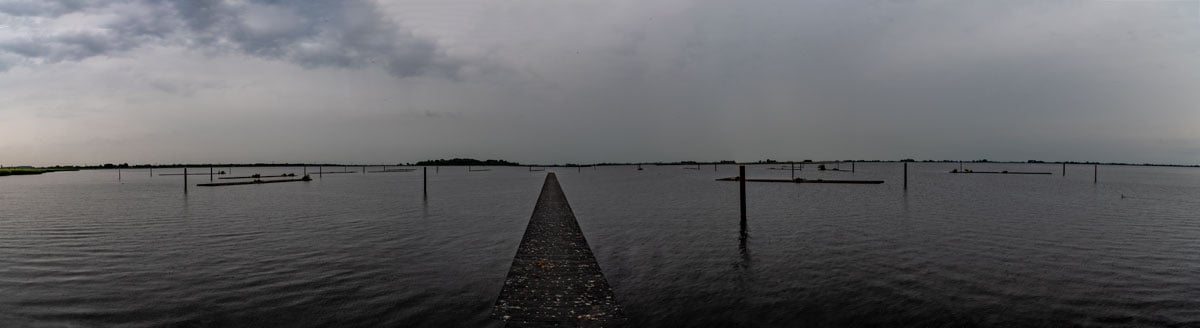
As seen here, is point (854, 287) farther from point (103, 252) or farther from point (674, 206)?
point (674, 206)

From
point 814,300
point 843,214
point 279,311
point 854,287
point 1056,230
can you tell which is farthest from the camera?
point 843,214

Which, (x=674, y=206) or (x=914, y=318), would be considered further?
(x=674, y=206)

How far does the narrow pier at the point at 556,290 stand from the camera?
28.2ft

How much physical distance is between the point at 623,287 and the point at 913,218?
68.5ft

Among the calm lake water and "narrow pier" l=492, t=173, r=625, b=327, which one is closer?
"narrow pier" l=492, t=173, r=625, b=327

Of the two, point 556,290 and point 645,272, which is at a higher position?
point 556,290

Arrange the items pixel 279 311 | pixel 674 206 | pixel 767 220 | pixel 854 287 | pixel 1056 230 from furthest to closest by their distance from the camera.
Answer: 1. pixel 674 206
2. pixel 767 220
3. pixel 1056 230
4. pixel 854 287
5. pixel 279 311

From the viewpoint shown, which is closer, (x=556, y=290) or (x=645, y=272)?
(x=556, y=290)

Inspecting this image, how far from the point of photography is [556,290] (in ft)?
33.8

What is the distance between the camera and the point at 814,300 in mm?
10047

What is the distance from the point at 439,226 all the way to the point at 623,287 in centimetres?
1326

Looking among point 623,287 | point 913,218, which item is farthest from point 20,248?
point 913,218

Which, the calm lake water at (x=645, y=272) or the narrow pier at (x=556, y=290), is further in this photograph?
the calm lake water at (x=645, y=272)

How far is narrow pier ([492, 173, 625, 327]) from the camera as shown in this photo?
8586mm
